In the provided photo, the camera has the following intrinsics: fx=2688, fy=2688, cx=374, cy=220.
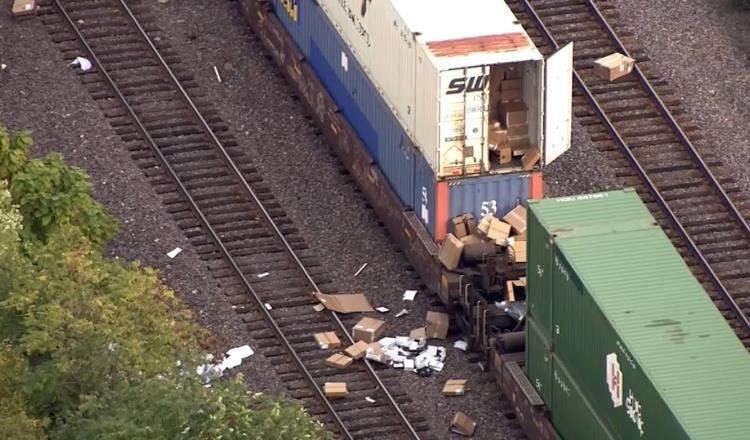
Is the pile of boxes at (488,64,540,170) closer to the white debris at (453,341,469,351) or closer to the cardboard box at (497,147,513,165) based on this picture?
the cardboard box at (497,147,513,165)

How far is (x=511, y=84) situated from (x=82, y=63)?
9664 mm

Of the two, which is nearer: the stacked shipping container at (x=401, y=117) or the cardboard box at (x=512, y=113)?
the stacked shipping container at (x=401, y=117)

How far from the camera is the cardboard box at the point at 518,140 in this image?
40.7 meters

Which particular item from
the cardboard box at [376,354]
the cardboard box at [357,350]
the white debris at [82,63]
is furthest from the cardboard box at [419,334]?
the white debris at [82,63]

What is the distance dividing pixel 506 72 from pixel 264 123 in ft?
A: 22.5

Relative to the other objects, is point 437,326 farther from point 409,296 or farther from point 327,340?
point 327,340

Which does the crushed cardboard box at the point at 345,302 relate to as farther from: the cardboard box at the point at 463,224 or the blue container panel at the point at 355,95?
the cardboard box at the point at 463,224

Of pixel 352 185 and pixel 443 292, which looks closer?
pixel 443 292

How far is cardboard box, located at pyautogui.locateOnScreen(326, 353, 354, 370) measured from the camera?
39781 millimetres

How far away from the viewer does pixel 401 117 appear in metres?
41.3

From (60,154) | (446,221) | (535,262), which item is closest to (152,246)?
(60,154)

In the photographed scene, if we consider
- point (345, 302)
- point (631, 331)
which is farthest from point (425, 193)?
point (631, 331)

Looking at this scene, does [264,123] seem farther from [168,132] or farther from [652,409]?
[652,409]

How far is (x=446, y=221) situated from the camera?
4069cm
